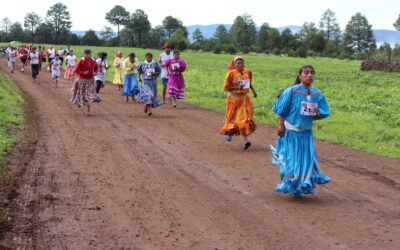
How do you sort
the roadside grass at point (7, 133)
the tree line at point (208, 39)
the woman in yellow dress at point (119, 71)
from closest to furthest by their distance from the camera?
the roadside grass at point (7, 133) → the woman in yellow dress at point (119, 71) → the tree line at point (208, 39)

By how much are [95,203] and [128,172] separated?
68.9 inches

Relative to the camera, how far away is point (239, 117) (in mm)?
11102

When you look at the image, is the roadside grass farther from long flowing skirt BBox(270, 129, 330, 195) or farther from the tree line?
the tree line

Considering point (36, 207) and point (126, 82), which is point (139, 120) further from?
point (36, 207)

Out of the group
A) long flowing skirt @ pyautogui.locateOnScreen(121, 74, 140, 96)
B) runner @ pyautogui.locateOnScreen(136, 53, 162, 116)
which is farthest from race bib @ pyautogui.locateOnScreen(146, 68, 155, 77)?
long flowing skirt @ pyautogui.locateOnScreen(121, 74, 140, 96)

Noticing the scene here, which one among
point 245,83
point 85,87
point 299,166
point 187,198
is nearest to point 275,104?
point 299,166

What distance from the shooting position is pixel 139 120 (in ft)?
48.5

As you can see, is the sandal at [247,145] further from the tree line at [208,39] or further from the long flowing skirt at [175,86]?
the tree line at [208,39]

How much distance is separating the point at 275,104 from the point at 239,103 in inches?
145

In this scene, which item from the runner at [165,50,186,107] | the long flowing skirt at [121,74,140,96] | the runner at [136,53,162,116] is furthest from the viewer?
the long flowing skirt at [121,74,140,96]

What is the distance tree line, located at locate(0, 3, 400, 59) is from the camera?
114706mm

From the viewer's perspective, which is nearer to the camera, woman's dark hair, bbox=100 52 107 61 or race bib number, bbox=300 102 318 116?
race bib number, bbox=300 102 318 116

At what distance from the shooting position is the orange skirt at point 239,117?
1101 centimetres

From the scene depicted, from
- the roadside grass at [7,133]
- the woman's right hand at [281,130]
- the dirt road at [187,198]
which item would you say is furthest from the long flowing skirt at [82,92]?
the woman's right hand at [281,130]
